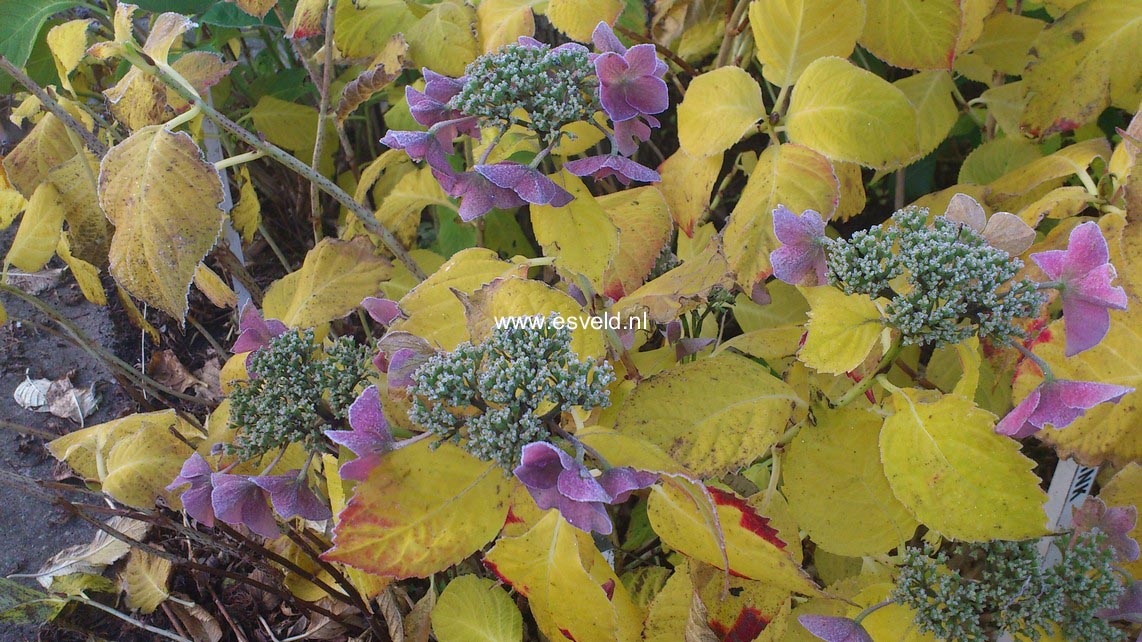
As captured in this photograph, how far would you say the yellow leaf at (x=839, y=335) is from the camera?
662mm

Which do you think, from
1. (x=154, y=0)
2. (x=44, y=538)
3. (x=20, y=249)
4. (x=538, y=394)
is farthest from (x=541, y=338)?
→ (x=44, y=538)

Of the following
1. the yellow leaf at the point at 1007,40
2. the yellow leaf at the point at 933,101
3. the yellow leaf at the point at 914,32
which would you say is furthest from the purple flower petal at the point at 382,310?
the yellow leaf at the point at 1007,40

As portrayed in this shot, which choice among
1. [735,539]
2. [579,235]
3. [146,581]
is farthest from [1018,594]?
[146,581]

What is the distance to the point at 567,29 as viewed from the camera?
0.88 m

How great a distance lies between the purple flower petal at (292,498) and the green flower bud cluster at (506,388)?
0.15 m

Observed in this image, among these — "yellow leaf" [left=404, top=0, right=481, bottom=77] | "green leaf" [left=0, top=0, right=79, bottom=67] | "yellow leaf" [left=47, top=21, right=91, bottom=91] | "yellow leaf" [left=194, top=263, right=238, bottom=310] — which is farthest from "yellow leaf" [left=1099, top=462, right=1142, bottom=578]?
Answer: "green leaf" [left=0, top=0, right=79, bottom=67]

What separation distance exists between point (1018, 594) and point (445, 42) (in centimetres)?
80

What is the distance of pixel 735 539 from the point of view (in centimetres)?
67

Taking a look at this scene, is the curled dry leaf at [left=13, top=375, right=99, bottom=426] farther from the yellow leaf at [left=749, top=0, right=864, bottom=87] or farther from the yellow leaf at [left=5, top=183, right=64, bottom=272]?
the yellow leaf at [left=749, top=0, right=864, bottom=87]

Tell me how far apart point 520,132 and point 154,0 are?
69 cm

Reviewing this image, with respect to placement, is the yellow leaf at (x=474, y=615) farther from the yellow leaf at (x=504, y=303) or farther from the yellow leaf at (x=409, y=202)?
the yellow leaf at (x=409, y=202)

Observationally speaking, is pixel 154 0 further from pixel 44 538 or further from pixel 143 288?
pixel 44 538

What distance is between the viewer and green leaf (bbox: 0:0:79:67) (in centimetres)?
103

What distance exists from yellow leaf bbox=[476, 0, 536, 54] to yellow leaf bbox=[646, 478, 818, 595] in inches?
21.1
